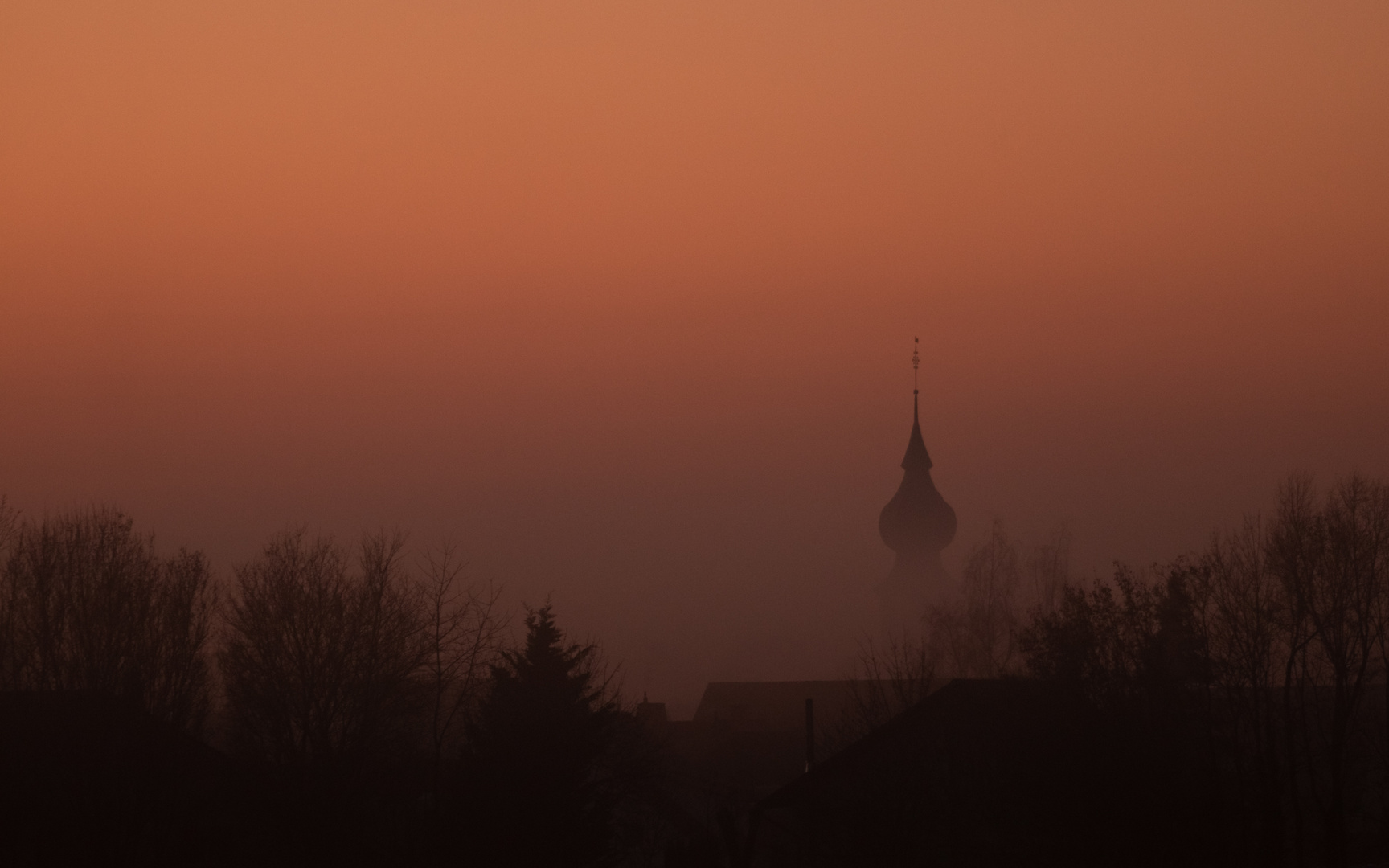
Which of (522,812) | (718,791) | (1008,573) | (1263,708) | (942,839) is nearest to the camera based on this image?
(942,839)

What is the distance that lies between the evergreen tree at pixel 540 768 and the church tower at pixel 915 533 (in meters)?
143

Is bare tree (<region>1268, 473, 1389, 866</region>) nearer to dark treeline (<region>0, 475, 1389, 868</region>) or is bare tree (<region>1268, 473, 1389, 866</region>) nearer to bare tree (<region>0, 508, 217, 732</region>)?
dark treeline (<region>0, 475, 1389, 868</region>)

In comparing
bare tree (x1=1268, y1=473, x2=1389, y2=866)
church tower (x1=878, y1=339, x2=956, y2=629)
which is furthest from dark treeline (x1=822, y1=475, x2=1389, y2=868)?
church tower (x1=878, y1=339, x2=956, y2=629)

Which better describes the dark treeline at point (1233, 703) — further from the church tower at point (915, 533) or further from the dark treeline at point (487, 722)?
the church tower at point (915, 533)

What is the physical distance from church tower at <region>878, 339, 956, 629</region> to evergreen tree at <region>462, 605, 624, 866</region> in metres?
143

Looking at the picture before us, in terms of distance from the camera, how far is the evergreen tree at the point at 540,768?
119 feet

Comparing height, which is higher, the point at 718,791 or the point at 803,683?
the point at 803,683

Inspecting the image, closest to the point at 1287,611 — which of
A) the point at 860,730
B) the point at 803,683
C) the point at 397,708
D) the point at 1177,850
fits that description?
the point at 860,730

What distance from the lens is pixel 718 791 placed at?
49812 mm

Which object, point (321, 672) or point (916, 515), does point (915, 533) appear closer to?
point (916, 515)

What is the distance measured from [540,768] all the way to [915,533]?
153362 millimetres

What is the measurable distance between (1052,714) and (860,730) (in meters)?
9.47

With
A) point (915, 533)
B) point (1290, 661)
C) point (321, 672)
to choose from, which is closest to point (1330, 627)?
point (1290, 661)

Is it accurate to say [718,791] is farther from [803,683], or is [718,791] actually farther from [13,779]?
[803,683]
